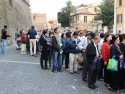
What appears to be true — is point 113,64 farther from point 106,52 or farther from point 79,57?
point 79,57

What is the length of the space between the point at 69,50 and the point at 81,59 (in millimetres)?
646

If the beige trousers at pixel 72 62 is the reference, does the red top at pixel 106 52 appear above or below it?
above

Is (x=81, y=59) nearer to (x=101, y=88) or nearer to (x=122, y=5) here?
(x=101, y=88)

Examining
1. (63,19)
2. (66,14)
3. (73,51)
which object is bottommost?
(73,51)

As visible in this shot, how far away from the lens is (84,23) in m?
79.2

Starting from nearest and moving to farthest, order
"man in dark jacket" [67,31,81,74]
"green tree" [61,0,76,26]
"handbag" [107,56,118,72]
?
"handbag" [107,56,118,72]
"man in dark jacket" [67,31,81,74]
"green tree" [61,0,76,26]

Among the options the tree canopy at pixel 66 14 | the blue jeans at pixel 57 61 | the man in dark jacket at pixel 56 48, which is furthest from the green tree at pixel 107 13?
the man in dark jacket at pixel 56 48

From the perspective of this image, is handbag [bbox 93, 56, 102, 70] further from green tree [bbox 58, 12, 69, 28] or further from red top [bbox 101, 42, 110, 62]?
green tree [bbox 58, 12, 69, 28]

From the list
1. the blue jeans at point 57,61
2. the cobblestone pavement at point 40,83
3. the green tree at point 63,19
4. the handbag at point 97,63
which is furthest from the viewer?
the green tree at point 63,19

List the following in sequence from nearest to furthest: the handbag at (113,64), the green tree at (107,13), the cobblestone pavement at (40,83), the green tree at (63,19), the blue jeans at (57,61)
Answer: the cobblestone pavement at (40,83), the handbag at (113,64), the blue jeans at (57,61), the green tree at (107,13), the green tree at (63,19)

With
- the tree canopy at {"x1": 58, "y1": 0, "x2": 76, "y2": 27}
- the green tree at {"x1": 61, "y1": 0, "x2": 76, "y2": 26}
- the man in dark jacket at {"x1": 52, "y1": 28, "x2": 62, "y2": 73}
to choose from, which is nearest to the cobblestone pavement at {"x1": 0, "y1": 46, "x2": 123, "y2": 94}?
the man in dark jacket at {"x1": 52, "y1": 28, "x2": 62, "y2": 73}

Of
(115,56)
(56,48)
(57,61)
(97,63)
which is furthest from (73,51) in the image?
(115,56)

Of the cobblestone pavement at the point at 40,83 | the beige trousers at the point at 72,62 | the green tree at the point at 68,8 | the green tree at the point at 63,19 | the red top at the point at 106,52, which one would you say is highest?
the green tree at the point at 68,8

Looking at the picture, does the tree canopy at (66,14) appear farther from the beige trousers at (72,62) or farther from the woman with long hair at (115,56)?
the woman with long hair at (115,56)
